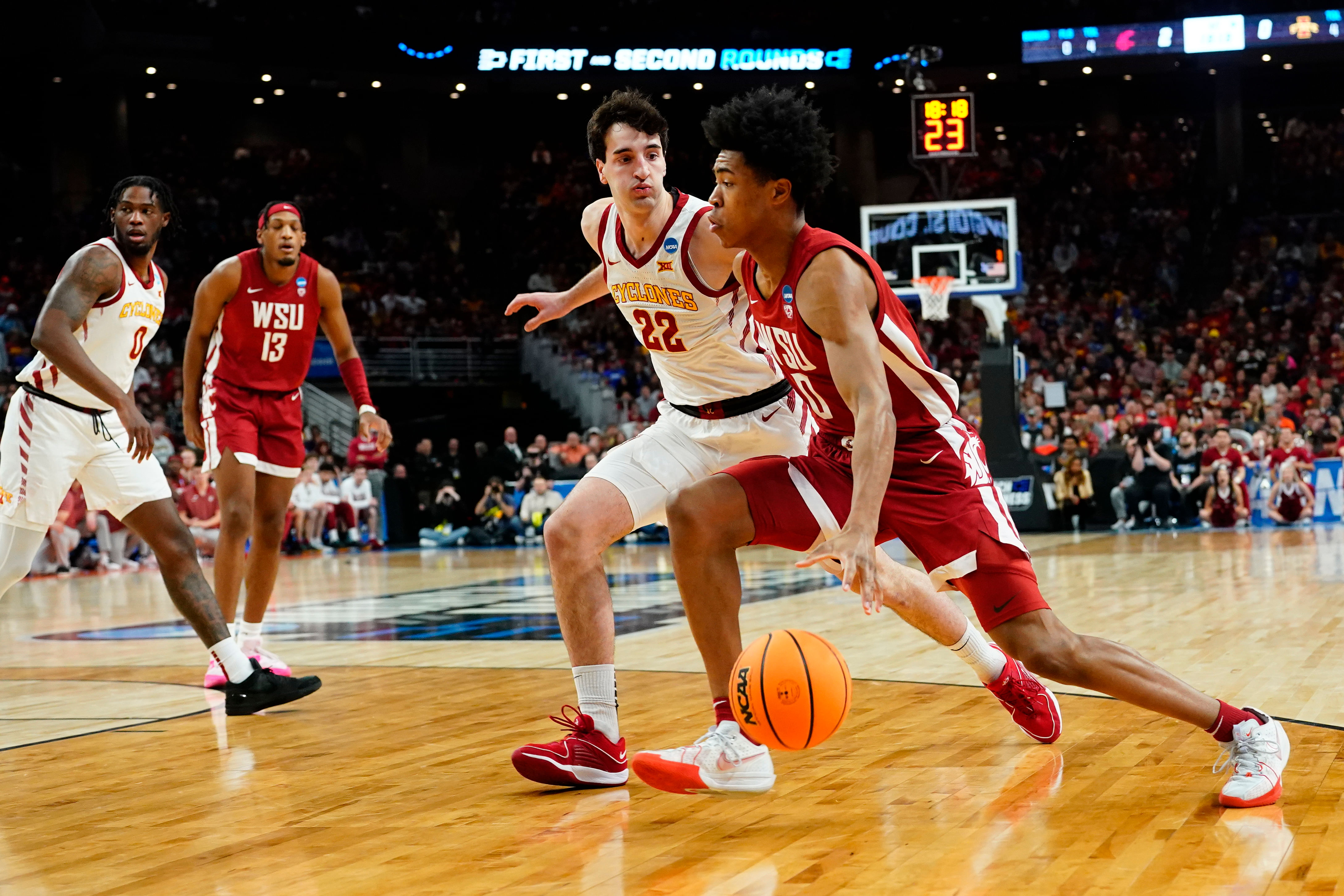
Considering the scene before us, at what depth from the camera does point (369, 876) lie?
313cm

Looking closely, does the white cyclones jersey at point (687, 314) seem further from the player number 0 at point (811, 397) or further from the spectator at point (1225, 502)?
the spectator at point (1225, 502)

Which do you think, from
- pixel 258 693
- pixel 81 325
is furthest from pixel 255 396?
pixel 258 693

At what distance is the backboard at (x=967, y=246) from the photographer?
1719 centimetres

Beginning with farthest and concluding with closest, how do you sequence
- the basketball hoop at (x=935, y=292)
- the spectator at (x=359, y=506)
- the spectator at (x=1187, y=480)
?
the spectator at (x=359, y=506), the basketball hoop at (x=935, y=292), the spectator at (x=1187, y=480)

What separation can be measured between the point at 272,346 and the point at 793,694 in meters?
3.78

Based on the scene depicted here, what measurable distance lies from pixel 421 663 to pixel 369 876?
386 cm

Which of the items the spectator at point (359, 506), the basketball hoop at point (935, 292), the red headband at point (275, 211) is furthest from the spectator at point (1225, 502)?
the red headband at point (275, 211)

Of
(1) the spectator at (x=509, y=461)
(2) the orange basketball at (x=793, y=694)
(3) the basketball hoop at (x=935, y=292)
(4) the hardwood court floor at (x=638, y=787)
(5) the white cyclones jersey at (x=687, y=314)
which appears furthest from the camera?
(1) the spectator at (x=509, y=461)

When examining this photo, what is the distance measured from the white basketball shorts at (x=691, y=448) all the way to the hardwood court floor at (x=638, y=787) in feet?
3.00

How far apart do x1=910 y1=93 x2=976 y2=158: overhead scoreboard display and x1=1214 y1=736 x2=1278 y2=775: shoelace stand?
14174 millimetres

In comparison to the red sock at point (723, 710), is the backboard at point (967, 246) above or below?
above

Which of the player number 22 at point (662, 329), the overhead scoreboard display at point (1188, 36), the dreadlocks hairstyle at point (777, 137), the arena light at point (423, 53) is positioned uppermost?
the arena light at point (423, 53)

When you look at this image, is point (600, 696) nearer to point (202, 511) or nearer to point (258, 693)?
point (258, 693)

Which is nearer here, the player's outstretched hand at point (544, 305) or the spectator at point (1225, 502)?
the player's outstretched hand at point (544, 305)
